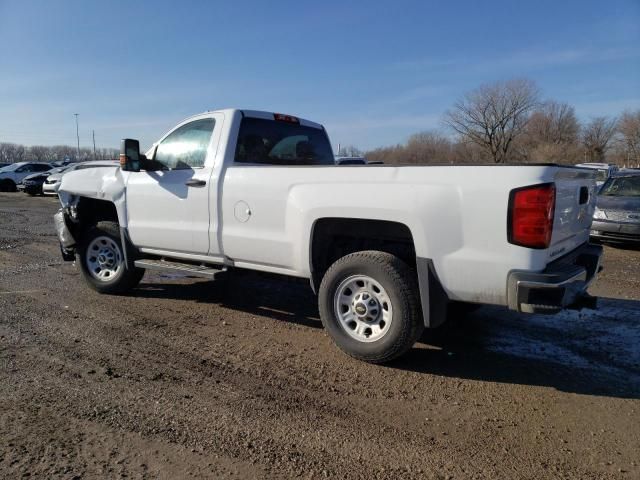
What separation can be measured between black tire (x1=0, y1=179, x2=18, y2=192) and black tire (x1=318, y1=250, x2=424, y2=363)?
31.9 meters

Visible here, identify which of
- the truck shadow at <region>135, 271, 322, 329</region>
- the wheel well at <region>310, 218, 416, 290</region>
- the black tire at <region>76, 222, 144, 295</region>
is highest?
the wheel well at <region>310, 218, 416, 290</region>

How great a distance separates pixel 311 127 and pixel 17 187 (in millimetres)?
29506

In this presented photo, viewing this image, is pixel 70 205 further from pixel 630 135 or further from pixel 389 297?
pixel 630 135

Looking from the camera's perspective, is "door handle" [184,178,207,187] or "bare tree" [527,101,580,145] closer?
"door handle" [184,178,207,187]

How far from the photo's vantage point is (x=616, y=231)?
33.7ft

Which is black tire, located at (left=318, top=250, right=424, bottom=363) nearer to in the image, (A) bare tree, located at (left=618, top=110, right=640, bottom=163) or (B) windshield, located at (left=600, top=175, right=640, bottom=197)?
(B) windshield, located at (left=600, top=175, right=640, bottom=197)

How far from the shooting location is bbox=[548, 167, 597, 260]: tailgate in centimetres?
359

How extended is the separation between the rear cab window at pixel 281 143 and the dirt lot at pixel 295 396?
1724mm

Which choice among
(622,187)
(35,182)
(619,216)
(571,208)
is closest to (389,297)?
(571,208)

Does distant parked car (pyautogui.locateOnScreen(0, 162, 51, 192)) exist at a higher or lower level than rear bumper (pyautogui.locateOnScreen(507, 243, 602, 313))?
higher

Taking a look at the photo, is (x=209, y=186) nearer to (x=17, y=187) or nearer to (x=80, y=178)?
(x=80, y=178)

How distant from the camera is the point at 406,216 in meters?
3.78

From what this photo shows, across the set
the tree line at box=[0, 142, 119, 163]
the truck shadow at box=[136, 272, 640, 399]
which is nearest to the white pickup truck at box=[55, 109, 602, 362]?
the truck shadow at box=[136, 272, 640, 399]

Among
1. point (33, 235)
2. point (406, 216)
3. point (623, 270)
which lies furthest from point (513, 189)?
point (33, 235)
